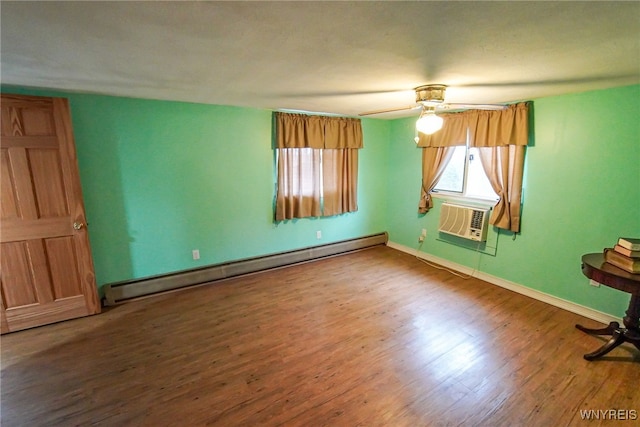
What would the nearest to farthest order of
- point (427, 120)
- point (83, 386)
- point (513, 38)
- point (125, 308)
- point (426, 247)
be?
point (513, 38) < point (83, 386) < point (427, 120) < point (125, 308) < point (426, 247)

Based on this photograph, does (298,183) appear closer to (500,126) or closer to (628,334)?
(500,126)

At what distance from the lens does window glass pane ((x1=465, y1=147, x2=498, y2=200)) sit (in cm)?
373

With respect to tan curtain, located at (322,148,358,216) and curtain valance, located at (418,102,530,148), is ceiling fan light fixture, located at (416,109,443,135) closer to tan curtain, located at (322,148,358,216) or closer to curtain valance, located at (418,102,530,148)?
curtain valance, located at (418,102,530,148)

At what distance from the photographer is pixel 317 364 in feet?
7.48

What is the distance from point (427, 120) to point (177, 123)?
263 cm

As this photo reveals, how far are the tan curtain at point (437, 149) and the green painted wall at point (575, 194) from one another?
2.84ft

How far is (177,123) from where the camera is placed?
3.27 metres

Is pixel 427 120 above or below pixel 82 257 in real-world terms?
above

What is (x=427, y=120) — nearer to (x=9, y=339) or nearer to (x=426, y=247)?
(x=426, y=247)

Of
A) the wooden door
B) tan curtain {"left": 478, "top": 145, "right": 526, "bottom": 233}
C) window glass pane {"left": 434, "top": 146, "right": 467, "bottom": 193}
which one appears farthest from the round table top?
the wooden door

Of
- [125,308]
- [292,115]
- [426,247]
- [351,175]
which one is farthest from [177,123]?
[426,247]

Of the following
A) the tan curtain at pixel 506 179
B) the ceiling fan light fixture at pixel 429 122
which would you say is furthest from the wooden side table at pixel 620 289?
the ceiling fan light fixture at pixel 429 122

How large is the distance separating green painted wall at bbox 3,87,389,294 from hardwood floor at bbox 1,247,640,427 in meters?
0.59

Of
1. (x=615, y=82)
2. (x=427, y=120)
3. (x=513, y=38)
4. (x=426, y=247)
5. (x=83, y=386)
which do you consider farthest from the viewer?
(x=426, y=247)
